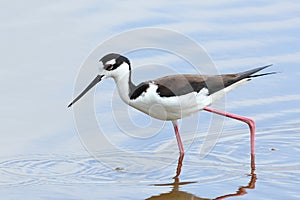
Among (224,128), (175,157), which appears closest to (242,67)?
(224,128)

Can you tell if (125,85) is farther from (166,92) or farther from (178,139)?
(178,139)

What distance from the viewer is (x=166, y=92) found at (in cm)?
798

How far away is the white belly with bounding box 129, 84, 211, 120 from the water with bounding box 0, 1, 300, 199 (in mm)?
347

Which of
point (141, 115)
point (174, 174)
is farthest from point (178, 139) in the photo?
point (141, 115)

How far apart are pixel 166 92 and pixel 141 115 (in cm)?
98

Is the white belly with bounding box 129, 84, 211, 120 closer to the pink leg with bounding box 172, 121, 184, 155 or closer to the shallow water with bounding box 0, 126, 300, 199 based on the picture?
the pink leg with bounding box 172, 121, 184, 155

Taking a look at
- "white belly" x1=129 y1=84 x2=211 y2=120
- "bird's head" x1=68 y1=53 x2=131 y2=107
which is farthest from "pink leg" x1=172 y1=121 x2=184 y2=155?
"bird's head" x1=68 y1=53 x2=131 y2=107

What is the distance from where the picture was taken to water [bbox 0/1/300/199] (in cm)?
741

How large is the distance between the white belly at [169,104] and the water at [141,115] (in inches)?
13.7

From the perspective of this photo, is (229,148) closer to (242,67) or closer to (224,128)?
(224,128)

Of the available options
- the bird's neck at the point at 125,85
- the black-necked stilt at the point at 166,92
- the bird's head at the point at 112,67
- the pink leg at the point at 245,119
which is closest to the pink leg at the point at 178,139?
the black-necked stilt at the point at 166,92

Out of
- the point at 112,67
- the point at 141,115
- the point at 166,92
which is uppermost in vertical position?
the point at 112,67

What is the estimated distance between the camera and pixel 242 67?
9.73m

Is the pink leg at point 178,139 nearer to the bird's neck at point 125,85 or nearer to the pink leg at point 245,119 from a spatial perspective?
the pink leg at point 245,119
